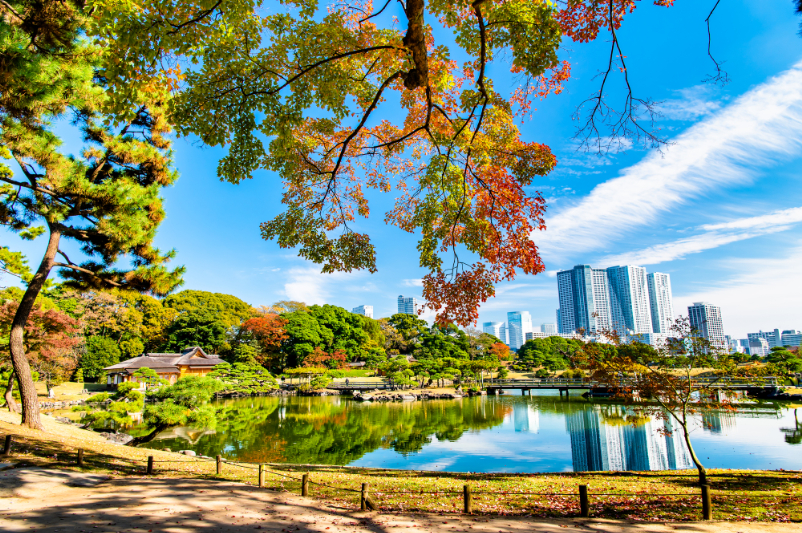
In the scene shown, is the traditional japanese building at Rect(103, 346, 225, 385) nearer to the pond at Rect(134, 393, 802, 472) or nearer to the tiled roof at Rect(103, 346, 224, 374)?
the tiled roof at Rect(103, 346, 224, 374)

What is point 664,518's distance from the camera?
15.5 ft

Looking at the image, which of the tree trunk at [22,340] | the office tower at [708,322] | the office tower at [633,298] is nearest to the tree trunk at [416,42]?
the office tower at [708,322]

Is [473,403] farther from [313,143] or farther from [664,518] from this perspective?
[313,143]

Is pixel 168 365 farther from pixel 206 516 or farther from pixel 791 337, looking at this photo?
pixel 791 337

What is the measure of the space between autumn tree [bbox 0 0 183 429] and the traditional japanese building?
16.6 m

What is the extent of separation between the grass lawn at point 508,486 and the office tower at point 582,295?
91926mm

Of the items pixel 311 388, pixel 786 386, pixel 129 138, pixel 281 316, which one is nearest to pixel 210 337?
pixel 281 316

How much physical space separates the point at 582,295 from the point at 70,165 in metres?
107

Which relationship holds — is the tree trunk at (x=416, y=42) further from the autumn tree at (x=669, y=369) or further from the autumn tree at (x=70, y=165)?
the autumn tree at (x=669, y=369)

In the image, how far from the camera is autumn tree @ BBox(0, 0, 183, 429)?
5219mm

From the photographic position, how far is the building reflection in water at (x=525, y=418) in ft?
54.0

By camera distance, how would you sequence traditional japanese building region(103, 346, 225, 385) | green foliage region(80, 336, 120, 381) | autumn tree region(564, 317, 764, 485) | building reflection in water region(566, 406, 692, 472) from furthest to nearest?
green foliage region(80, 336, 120, 381), traditional japanese building region(103, 346, 225, 385), building reflection in water region(566, 406, 692, 472), autumn tree region(564, 317, 764, 485)

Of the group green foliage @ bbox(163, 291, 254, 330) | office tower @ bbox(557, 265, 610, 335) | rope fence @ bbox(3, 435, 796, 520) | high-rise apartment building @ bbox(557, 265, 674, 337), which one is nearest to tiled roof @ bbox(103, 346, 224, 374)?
green foliage @ bbox(163, 291, 254, 330)

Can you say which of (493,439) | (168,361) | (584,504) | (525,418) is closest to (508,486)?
(584,504)
